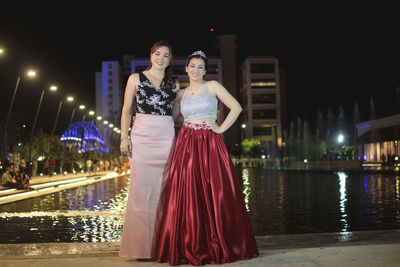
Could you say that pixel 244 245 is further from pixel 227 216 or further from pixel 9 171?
pixel 9 171

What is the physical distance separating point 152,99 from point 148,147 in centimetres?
53

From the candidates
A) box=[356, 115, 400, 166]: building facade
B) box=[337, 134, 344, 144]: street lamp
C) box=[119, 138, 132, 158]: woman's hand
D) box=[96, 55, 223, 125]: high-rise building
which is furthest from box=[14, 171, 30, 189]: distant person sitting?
box=[96, 55, 223, 125]: high-rise building

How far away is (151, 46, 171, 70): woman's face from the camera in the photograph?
5445 mm

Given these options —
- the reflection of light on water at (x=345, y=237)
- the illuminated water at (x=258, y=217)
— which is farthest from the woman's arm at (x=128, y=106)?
the reflection of light on water at (x=345, y=237)

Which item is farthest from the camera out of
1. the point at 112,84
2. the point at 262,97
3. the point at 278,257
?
the point at 112,84

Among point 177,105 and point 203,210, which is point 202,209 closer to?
point 203,210

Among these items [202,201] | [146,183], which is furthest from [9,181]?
[202,201]

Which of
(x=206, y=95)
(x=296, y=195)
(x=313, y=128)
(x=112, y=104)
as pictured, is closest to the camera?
(x=206, y=95)

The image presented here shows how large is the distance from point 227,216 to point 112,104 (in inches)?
5051

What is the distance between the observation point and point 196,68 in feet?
17.9

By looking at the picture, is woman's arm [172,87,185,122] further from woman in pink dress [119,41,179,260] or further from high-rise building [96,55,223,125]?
high-rise building [96,55,223,125]

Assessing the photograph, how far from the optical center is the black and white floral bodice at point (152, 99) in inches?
210

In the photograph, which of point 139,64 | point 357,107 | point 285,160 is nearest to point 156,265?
point 285,160

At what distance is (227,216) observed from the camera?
4.92 meters
